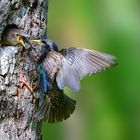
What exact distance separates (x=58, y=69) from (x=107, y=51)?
2921 mm

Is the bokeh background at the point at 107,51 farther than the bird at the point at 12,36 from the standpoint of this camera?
Yes

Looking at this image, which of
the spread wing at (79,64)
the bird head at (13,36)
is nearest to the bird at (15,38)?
the bird head at (13,36)

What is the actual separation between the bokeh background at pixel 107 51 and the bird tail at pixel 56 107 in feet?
7.65

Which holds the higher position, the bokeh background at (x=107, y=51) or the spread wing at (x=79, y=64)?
the spread wing at (x=79, y=64)

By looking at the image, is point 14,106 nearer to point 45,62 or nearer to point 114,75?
point 45,62

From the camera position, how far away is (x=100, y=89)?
7891 mm

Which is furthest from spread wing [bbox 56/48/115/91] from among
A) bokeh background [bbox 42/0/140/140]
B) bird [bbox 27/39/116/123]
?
bokeh background [bbox 42/0/140/140]

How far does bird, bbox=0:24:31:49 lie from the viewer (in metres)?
5.30

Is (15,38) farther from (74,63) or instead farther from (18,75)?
(74,63)

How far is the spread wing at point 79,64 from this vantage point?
197 inches

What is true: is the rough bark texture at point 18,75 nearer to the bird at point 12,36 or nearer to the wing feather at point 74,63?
the bird at point 12,36

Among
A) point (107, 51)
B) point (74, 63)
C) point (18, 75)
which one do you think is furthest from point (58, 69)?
point (107, 51)

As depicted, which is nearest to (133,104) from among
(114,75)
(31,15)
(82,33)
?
(114,75)

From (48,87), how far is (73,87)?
40cm
